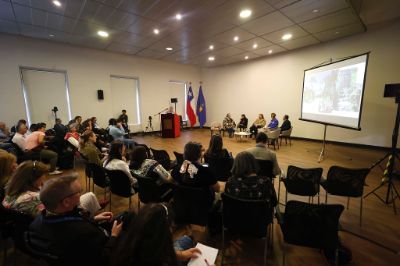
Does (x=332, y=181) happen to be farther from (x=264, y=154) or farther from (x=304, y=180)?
(x=264, y=154)

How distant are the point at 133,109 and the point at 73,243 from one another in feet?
29.8

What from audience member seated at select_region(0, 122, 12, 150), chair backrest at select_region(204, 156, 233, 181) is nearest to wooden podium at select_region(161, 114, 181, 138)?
audience member seated at select_region(0, 122, 12, 150)

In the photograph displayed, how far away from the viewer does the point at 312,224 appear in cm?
157

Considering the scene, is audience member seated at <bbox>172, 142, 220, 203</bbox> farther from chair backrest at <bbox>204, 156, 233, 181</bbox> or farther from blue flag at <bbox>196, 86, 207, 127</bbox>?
blue flag at <bbox>196, 86, 207, 127</bbox>

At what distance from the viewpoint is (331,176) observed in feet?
8.39

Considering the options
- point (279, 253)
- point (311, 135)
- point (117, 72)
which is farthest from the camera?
point (117, 72)

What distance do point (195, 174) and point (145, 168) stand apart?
0.75m

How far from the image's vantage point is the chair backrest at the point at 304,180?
257 centimetres

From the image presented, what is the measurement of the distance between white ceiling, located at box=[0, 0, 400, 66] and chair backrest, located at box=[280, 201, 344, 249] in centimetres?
424

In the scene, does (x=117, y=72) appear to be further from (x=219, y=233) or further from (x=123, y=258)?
(x=123, y=258)

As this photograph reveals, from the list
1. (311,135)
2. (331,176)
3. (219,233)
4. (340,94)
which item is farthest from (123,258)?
(311,135)

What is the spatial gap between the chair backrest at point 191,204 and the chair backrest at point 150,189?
252mm

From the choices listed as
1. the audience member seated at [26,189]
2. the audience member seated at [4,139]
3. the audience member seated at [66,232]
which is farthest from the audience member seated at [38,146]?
the audience member seated at [66,232]

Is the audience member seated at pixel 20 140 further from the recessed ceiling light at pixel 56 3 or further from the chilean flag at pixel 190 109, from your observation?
the chilean flag at pixel 190 109
